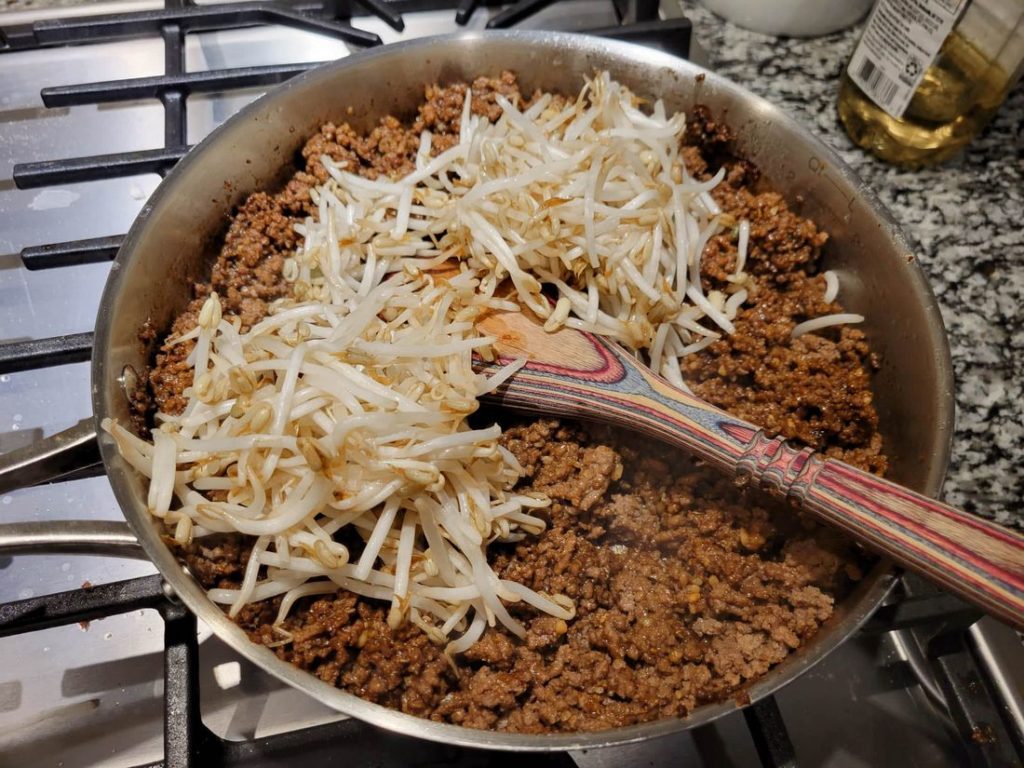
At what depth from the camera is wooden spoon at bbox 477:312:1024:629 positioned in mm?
957

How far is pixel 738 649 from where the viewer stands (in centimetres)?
118

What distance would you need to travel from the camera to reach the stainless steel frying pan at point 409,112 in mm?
1077

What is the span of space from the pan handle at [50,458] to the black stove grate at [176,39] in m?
0.49

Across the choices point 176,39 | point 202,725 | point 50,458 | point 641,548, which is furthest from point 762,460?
point 176,39

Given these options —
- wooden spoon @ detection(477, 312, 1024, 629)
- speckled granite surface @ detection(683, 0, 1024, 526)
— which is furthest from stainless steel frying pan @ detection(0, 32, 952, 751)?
speckled granite surface @ detection(683, 0, 1024, 526)

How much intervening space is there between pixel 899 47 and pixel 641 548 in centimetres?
122

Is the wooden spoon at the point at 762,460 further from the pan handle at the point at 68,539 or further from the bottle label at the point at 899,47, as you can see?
the bottle label at the point at 899,47

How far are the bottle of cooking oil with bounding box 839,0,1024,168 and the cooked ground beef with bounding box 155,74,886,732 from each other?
1.31 feet

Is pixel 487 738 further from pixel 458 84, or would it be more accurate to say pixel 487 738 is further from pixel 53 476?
pixel 458 84

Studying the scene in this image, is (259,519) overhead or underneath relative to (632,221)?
underneath

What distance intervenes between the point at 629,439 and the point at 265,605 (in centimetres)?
73

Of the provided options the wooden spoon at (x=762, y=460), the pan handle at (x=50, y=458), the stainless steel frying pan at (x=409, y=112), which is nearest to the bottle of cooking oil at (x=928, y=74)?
the stainless steel frying pan at (x=409, y=112)

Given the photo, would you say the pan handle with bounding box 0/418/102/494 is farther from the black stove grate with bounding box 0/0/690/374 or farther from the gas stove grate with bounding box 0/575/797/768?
the black stove grate with bounding box 0/0/690/374

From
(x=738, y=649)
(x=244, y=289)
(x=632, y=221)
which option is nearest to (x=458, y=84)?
(x=632, y=221)
